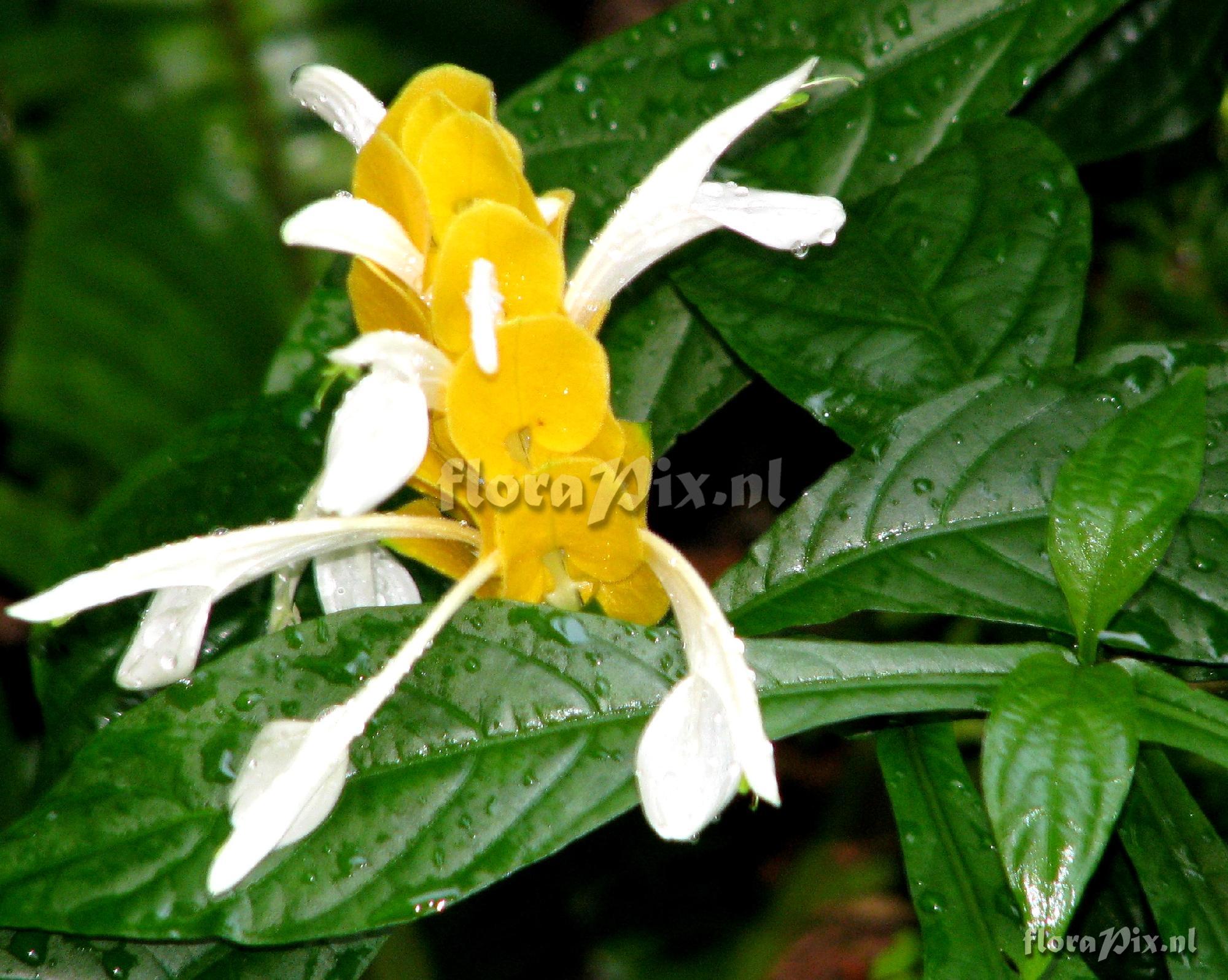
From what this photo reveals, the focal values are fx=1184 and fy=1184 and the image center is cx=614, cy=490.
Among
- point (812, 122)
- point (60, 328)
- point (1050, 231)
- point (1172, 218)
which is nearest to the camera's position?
point (1050, 231)

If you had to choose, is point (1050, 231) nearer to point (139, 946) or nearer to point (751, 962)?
point (139, 946)

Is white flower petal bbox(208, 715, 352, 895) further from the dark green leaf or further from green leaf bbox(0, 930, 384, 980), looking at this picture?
the dark green leaf

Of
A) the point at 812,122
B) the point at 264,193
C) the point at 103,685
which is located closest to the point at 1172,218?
the point at 812,122

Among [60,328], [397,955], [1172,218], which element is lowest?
[397,955]

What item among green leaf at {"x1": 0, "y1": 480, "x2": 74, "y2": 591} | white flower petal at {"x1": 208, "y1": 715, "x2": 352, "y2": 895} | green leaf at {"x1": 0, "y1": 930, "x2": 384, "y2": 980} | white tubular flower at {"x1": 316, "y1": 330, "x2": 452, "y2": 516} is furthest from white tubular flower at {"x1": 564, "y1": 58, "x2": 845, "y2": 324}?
green leaf at {"x1": 0, "y1": 480, "x2": 74, "y2": 591}

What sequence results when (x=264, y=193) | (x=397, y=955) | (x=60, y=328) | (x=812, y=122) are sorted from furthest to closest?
(x=264, y=193) → (x=60, y=328) → (x=397, y=955) → (x=812, y=122)

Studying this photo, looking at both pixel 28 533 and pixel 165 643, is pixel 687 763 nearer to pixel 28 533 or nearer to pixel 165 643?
pixel 165 643
